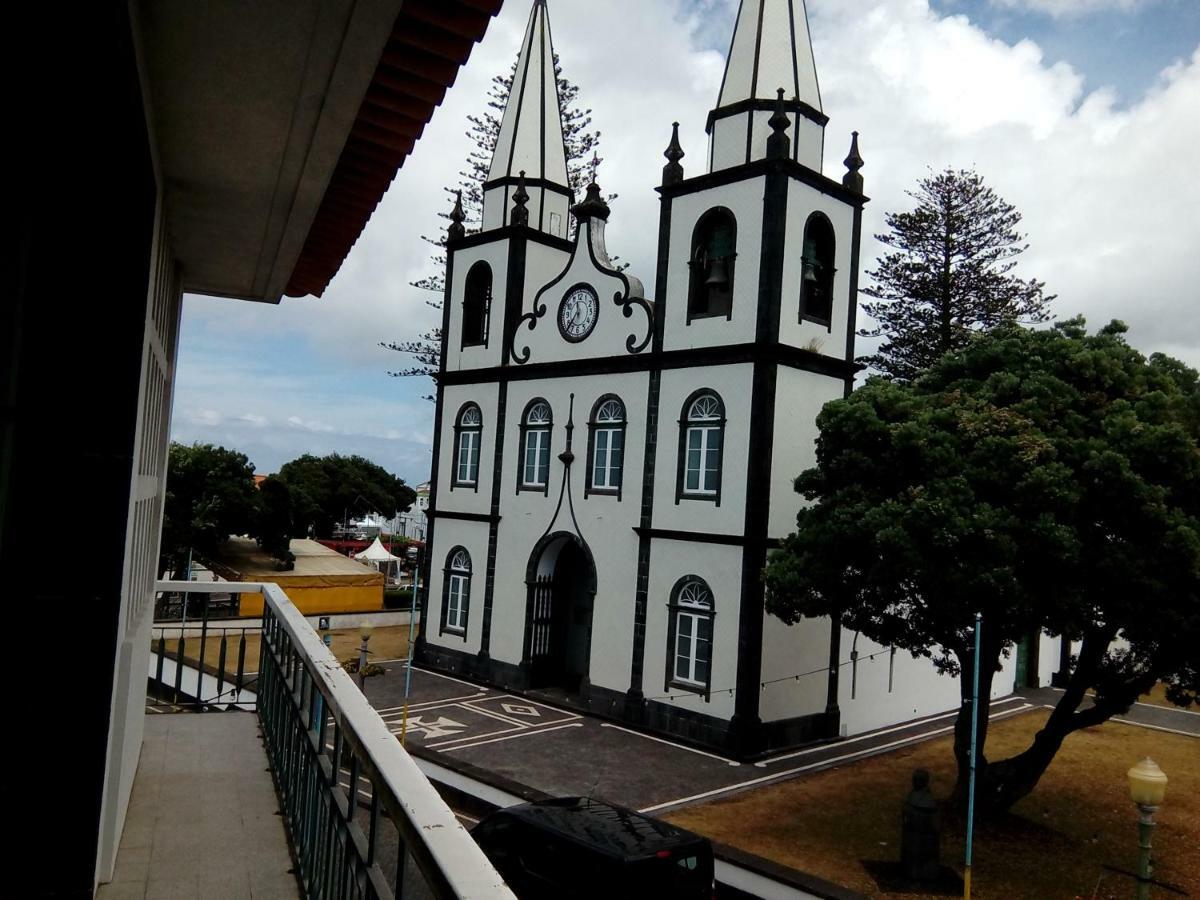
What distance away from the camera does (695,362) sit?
52.8 feet

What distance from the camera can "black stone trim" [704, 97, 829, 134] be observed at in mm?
16234

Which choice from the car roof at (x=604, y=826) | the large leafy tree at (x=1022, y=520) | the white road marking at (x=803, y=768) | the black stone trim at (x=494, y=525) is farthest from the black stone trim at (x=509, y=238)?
the car roof at (x=604, y=826)

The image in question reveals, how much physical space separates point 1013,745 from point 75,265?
57.6ft

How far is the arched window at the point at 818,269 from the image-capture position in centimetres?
1603

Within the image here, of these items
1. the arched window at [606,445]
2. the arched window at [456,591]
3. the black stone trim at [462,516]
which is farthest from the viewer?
the arched window at [456,591]

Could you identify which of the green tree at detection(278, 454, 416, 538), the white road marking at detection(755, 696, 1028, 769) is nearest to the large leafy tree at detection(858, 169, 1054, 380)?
the white road marking at detection(755, 696, 1028, 769)

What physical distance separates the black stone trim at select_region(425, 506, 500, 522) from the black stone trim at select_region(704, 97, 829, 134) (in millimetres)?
9134

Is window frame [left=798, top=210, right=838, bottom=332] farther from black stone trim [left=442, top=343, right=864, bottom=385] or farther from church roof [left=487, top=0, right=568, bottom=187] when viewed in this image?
church roof [left=487, top=0, right=568, bottom=187]

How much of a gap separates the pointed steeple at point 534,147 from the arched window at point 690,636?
938cm

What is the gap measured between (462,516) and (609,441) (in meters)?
4.64

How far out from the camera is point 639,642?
16453 millimetres

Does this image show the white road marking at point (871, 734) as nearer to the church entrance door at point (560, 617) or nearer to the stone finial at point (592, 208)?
the church entrance door at point (560, 617)

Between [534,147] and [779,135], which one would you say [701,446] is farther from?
[534,147]

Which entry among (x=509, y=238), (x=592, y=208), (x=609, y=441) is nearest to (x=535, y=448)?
(x=609, y=441)
